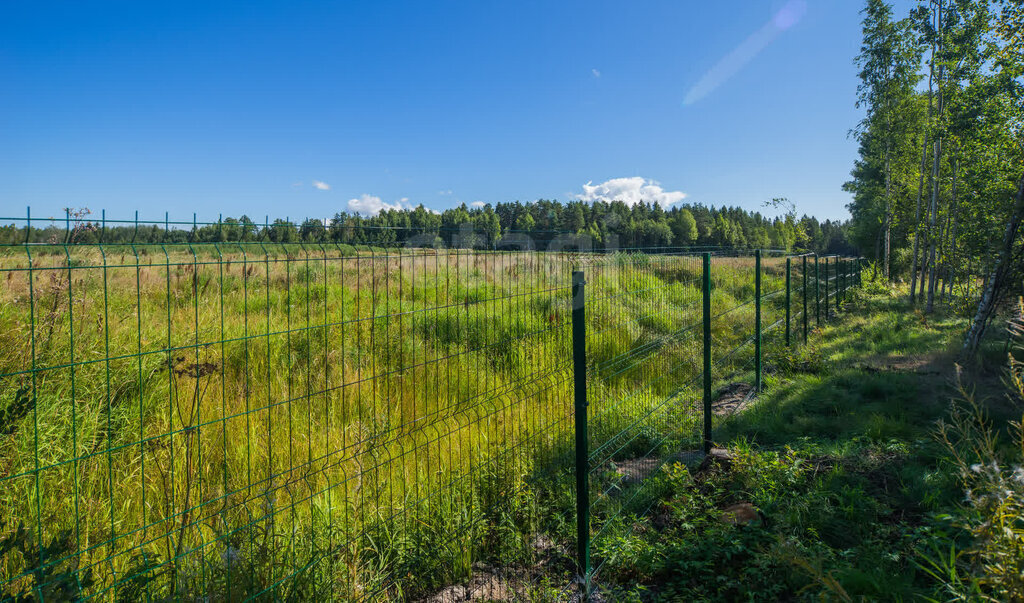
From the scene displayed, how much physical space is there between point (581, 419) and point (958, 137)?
1311cm

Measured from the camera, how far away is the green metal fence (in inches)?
88.4

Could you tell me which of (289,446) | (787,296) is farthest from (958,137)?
(289,446)

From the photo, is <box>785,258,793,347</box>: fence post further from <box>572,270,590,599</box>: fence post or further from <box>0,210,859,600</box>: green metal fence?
<box>572,270,590,599</box>: fence post

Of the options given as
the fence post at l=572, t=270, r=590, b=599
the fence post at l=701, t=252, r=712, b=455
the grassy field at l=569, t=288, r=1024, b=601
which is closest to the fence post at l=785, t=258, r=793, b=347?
the grassy field at l=569, t=288, r=1024, b=601

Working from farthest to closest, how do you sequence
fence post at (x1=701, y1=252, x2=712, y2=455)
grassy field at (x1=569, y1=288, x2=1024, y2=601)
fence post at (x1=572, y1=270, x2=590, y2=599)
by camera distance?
fence post at (x1=701, y1=252, x2=712, y2=455) → fence post at (x1=572, y1=270, x2=590, y2=599) → grassy field at (x1=569, y1=288, x2=1024, y2=601)

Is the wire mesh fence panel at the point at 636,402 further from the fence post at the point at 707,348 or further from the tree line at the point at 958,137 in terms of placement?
the tree line at the point at 958,137

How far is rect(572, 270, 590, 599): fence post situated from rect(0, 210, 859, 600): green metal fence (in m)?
0.01

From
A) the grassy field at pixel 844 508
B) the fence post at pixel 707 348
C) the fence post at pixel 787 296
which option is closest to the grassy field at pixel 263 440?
the fence post at pixel 707 348

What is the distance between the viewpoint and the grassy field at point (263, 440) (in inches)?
89.2

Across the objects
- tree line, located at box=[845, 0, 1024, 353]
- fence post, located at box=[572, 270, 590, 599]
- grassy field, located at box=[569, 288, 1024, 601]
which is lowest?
grassy field, located at box=[569, 288, 1024, 601]

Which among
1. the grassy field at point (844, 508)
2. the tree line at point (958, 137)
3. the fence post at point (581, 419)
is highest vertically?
the tree line at point (958, 137)

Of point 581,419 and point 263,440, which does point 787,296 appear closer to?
point 581,419

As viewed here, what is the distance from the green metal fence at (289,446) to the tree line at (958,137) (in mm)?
6017

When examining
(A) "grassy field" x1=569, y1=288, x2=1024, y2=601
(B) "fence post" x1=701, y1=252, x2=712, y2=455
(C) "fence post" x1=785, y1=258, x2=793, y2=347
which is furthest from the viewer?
(C) "fence post" x1=785, y1=258, x2=793, y2=347
